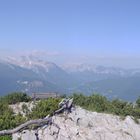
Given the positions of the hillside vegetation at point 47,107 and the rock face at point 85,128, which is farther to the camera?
the hillside vegetation at point 47,107

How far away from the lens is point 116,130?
131ft

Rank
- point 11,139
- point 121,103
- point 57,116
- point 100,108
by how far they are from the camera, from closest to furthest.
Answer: point 11,139 < point 57,116 < point 100,108 < point 121,103

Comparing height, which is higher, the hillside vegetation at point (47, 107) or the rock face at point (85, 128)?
the hillside vegetation at point (47, 107)

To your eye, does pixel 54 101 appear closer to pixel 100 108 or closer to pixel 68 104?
pixel 68 104

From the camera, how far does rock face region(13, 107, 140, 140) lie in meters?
37.1

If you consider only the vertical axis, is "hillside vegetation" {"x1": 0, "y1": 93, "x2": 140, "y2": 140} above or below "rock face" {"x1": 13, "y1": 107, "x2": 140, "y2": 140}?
above

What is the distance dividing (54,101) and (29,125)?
4.63 m

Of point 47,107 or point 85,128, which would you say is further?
point 47,107

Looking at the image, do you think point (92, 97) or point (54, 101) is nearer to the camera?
point (54, 101)

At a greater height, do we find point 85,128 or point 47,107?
point 47,107

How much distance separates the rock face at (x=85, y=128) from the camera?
37.1 metres

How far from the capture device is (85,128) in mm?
38969

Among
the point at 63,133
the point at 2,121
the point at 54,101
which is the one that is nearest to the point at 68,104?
the point at 54,101

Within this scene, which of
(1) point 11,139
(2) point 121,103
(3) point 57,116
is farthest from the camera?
(2) point 121,103
